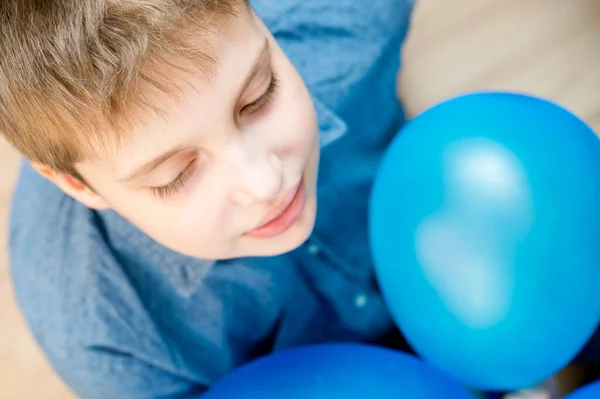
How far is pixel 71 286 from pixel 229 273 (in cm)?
16

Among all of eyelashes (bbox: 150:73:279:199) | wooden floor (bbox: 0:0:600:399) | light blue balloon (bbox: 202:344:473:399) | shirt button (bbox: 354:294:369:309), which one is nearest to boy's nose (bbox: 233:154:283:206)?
eyelashes (bbox: 150:73:279:199)

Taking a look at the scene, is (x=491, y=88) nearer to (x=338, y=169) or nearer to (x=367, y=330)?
(x=338, y=169)

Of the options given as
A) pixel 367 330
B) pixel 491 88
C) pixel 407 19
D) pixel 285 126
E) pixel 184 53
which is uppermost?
pixel 184 53

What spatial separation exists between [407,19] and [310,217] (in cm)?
41

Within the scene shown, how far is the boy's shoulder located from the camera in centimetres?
72

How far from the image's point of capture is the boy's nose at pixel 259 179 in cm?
55

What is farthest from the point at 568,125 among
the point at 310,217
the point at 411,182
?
the point at 310,217

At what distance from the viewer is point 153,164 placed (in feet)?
1.76

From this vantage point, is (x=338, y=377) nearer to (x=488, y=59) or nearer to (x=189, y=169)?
(x=189, y=169)

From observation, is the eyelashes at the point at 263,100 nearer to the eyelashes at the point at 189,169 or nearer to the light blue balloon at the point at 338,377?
the eyelashes at the point at 189,169

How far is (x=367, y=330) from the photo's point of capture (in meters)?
0.87

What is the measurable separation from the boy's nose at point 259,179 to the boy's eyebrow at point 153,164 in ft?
0.17

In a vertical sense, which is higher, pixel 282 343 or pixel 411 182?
pixel 411 182

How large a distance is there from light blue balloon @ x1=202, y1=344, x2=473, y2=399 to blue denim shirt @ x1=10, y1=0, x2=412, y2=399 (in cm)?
11
